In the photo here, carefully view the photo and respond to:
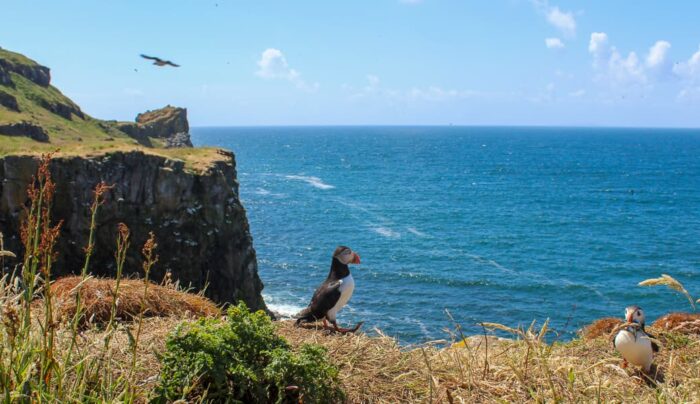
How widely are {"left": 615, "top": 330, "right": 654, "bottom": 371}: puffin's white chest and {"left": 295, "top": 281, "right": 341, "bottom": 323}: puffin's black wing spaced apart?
13.4 ft

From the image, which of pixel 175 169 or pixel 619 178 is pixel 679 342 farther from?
pixel 619 178

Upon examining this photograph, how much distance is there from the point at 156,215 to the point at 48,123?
106ft

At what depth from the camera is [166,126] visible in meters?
113

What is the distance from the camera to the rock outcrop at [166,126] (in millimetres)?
104062

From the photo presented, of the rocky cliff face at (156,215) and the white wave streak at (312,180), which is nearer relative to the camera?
the rocky cliff face at (156,215)

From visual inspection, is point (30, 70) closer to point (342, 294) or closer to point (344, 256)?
point (344, 256)

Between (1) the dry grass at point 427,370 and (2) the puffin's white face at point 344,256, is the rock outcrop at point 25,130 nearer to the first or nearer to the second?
(2) the puffin's white face at point 344,256

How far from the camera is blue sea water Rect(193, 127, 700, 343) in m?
40.3

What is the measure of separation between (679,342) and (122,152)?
3100 centimetres

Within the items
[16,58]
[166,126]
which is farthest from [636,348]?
[166,126]

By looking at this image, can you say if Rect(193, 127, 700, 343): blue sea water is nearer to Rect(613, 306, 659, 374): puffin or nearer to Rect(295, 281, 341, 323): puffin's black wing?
Rect(613, 306, 659, 374): puffin

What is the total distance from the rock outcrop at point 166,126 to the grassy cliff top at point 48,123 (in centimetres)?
413

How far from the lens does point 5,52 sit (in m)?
85.6

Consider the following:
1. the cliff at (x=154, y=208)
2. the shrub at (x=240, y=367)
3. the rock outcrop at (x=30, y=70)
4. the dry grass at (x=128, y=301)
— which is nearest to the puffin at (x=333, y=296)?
the dry grass at (x=128, y=301)
